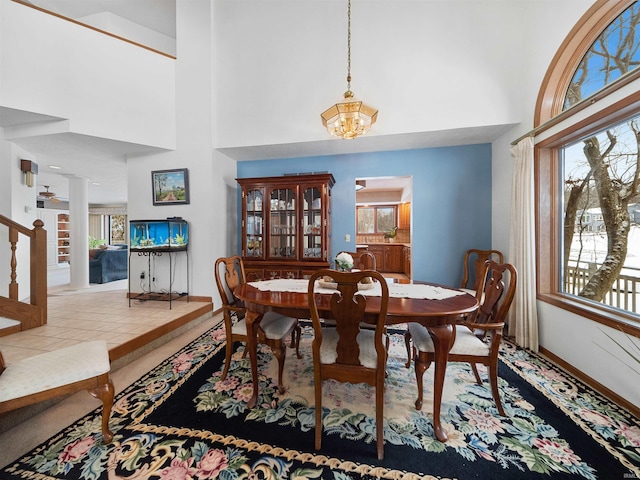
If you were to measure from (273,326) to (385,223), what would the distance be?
21.0ft

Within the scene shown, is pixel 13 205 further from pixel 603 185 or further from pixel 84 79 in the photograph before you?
pixel 603 185

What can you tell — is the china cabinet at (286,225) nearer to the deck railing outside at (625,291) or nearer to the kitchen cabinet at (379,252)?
the deck railing outside at (625,291)

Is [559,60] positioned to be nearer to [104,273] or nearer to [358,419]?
[358,419]

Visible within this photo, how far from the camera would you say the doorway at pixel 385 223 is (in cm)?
691

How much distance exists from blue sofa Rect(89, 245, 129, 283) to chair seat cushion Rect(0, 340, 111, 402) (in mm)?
4736

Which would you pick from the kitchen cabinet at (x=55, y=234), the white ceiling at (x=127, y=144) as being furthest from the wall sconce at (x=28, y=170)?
the kitchen cabinet at (x=55, y=234)

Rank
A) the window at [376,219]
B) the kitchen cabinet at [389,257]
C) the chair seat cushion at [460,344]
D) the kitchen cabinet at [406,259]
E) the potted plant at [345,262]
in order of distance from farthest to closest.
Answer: the window at [376,219]
the kitchen cabinet at [389,257]
the kitchen cabinet at [406,259]
the potted plant at [345,262]
the chair seat cushion at [460,344]

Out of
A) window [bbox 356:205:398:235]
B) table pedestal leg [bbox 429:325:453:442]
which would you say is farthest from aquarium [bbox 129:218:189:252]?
window [bbox 356:205:398:235]

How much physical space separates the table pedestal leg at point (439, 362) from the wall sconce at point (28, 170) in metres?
5.53

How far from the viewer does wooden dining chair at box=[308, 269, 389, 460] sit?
127 cm

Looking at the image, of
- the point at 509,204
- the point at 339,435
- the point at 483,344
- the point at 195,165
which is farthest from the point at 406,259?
the point at 339,435

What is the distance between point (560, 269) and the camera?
247cm

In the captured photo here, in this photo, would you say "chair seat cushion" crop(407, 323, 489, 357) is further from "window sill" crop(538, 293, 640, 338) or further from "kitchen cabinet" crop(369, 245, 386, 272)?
"kitchen cabinet" crop(369, 245, 386, 272)

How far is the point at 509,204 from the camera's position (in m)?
3.04
